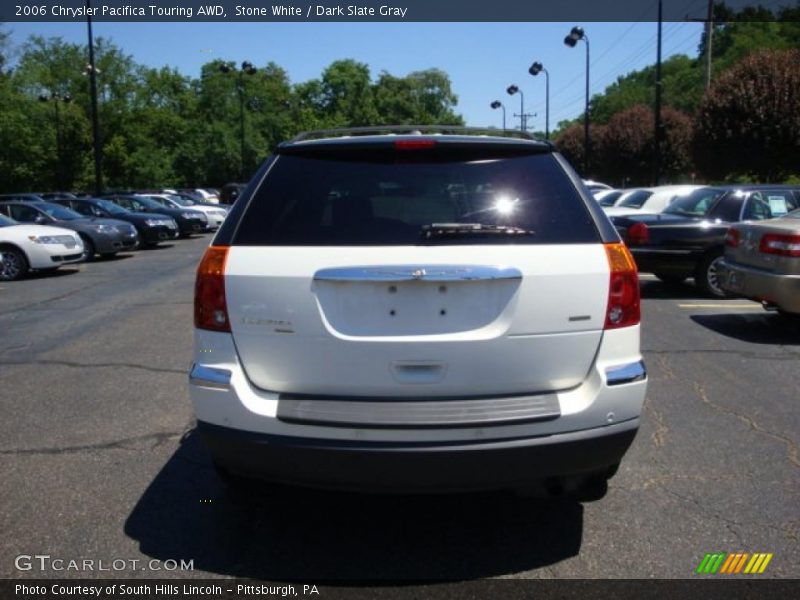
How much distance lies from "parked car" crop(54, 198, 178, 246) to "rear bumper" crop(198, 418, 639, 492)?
64.7ft

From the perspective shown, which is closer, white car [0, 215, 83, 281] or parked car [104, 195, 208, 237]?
white car [0, 215, 83, 281]

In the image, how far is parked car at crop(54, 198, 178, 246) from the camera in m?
21.7

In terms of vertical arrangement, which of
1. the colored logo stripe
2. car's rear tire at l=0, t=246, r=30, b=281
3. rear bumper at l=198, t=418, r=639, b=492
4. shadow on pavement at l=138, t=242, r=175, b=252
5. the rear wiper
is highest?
the rear wiper

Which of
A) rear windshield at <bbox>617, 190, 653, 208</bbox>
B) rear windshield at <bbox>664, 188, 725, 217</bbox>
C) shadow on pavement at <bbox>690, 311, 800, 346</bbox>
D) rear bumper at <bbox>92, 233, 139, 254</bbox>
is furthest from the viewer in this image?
rear windshield at <bbox>617, 190, 653, 208</bbox>

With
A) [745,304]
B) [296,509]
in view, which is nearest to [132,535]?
[296,509]

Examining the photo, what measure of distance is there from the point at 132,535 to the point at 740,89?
1106 inches

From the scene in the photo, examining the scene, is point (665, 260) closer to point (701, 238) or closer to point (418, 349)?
point (701, 238)

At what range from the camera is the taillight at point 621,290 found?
10.5 ft

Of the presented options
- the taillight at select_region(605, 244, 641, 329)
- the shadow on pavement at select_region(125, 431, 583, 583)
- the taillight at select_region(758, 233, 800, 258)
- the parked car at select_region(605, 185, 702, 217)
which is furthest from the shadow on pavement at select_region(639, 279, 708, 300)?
the taillight at select_region(605, 244, 641, 329)

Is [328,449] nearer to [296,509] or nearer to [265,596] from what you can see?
[265,596]

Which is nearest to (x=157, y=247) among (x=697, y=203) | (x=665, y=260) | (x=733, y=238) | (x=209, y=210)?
(x=209, y=210)

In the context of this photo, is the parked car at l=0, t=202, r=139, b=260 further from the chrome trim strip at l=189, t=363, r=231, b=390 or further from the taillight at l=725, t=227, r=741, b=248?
the chrome trim strip at l=189, t=363, r=231, b=390

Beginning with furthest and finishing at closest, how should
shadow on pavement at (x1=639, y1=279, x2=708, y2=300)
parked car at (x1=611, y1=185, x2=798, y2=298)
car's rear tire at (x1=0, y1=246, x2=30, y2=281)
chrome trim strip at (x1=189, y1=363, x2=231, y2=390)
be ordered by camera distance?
car's rear tire at (x1=0, y1=246, x2=30, y2=281) → shadow on pavement at (x1=639, y1=279, x2=708, y2=300) → parked car at (x1=611, y1=185, x2=798, y2=298) → chrome trim strip at (x1=189, y1=363, x2=231, y2=390)

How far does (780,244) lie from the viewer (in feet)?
25.9
